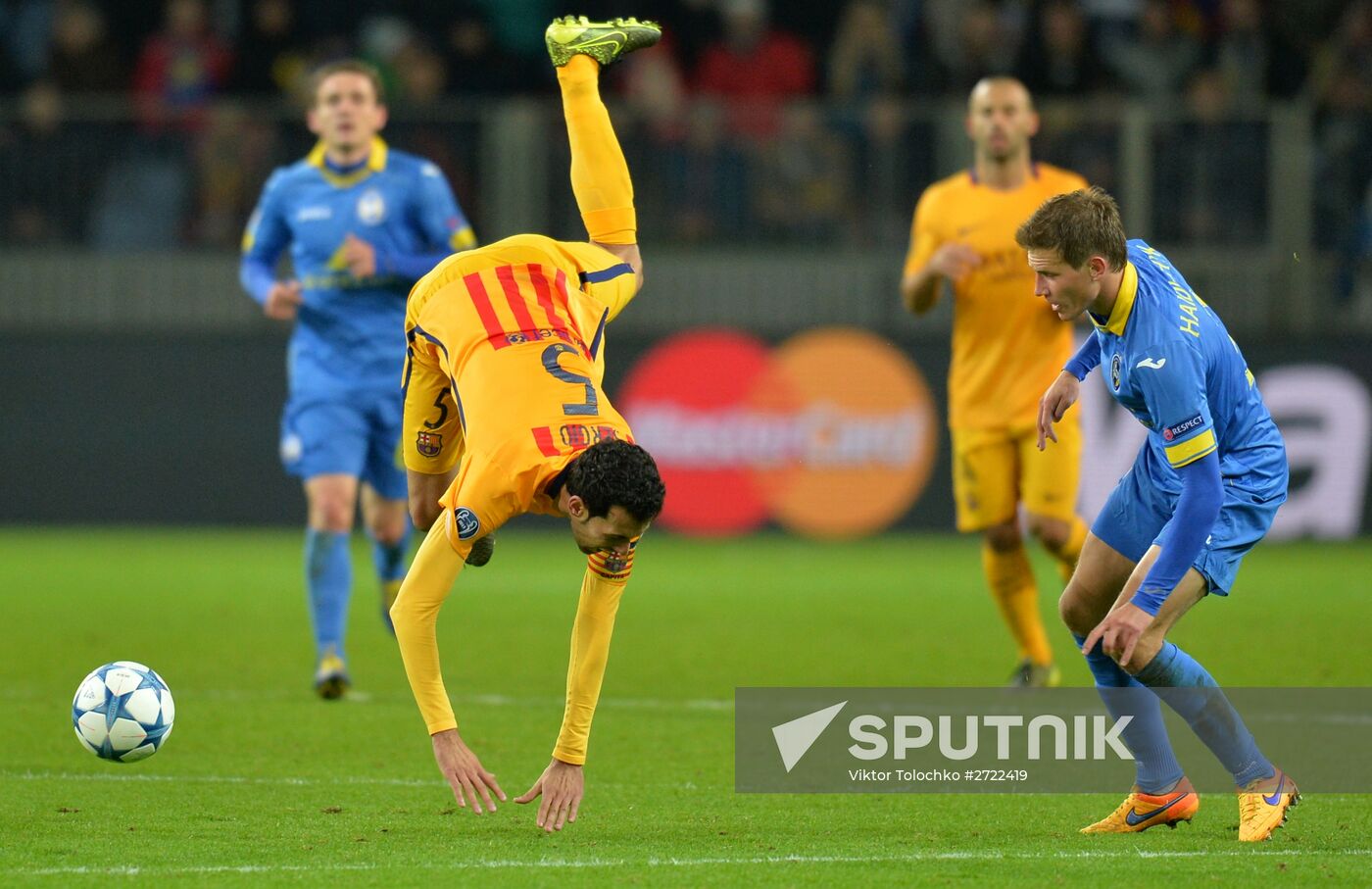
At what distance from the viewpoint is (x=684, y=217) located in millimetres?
15508

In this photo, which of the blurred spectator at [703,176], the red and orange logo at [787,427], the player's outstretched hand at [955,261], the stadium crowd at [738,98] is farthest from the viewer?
the blurred spectator at [703,176]

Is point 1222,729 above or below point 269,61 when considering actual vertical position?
below

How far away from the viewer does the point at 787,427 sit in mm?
15000

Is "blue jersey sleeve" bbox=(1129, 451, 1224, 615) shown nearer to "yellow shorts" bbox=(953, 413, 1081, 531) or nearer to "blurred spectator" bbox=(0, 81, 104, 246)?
"yellow shorts" bbox=(953, 413, 1081, 531)

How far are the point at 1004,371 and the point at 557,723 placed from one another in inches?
105

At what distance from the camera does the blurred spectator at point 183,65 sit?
16.5 meters

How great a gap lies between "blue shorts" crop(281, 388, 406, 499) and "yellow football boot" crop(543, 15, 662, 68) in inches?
79.4

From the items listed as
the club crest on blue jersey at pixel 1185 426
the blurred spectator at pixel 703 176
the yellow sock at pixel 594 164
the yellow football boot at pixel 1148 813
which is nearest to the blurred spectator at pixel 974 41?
the blurred spectator at pixel 703 176

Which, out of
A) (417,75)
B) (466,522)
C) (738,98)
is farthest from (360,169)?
(738,98)

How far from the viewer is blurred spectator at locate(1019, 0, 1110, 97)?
51.4 ft

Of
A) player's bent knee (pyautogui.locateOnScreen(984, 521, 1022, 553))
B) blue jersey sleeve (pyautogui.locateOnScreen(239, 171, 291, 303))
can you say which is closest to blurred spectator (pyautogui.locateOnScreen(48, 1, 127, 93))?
blue jersey sleeve (pyautogui.locateOnScreen(239, 171, 291, 303))

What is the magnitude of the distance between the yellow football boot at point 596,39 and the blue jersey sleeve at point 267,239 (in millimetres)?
2015

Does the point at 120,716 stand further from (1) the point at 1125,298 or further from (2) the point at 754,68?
(2) the point at 754,68

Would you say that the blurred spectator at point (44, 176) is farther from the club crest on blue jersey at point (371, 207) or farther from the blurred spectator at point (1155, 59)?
the blurred spectator at point (1155, 59)
